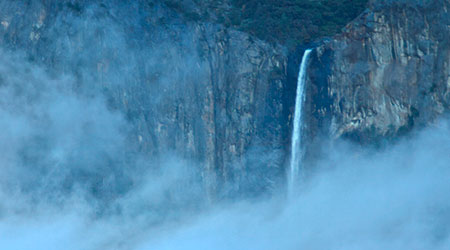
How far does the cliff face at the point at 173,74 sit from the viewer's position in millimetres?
42094

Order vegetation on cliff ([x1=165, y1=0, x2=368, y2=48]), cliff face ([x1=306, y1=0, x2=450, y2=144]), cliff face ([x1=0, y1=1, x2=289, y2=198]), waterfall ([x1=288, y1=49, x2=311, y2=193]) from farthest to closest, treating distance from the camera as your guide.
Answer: vegetation on cliff ([x1=165, y1=0, x2=368, y2=48]) < cliff face ([x1=0, y1=1, x2=289, y2=198]) < waterfall ([x1=288, y1=49, x2=311, y2=193]) < cliff face ([x1=306, y1=0, x2=450, y2=144])

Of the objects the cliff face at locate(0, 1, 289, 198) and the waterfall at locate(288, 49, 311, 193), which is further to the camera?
the cliff face at locate(0, 1, 289, 198)

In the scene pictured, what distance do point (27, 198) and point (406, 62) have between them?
62.3 ft

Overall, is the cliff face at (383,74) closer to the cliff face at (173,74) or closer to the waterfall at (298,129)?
the waterfall at (298,129)

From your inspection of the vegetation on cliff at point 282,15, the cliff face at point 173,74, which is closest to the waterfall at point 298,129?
the cliff face at point 173,74

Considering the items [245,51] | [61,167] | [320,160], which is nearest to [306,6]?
[245,51]

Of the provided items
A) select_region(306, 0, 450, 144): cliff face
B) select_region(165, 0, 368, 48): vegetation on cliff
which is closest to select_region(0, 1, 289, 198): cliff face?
select_region(165, 0, 368, 48): vegetation on cliff

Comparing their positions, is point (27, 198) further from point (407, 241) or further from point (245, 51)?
point (407, 241)

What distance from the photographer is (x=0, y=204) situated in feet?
140

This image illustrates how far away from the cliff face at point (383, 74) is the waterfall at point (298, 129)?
0.37m

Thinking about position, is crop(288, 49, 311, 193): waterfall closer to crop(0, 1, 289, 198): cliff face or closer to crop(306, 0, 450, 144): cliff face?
crop(306, 0, 450, 144): cliff face

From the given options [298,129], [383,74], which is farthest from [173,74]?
[383,74]

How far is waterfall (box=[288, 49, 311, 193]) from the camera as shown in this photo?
135ft

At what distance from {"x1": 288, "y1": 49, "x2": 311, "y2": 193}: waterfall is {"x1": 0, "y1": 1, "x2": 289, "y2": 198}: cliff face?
1.88ft
